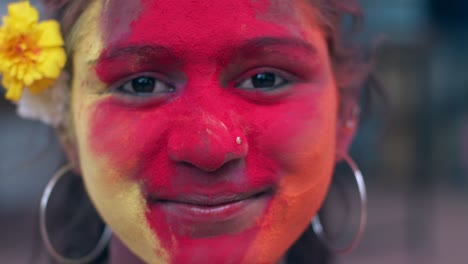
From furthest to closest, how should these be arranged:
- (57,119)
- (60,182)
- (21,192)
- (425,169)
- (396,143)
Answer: (396,143), (21,192), (425,169), (60,182), (57,119)

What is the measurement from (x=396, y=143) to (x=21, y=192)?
4.68 m

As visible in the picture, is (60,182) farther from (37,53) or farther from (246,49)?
(246,49)

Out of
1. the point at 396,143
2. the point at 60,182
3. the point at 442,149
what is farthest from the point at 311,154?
the point at 442,149

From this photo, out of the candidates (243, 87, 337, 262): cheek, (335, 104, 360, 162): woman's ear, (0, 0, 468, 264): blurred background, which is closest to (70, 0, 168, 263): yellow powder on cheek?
(243, 87, 337, 262): cheek

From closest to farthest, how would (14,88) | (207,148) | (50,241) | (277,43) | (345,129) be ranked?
1. (207,148)
2. (277,43)
3. (14,88)
4. (345,129)
5. (50,241)

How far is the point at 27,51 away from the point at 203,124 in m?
0.52

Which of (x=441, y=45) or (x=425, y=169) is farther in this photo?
(x=441, y=45)

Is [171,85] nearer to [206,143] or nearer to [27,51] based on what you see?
[206,143]

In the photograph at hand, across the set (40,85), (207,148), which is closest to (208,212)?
(207,148)

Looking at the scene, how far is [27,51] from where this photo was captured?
1.47 meters

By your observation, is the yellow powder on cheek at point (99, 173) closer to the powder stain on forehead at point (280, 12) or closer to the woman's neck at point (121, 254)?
the woman's neck at point (121, 254)

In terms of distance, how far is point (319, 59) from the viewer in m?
1.46

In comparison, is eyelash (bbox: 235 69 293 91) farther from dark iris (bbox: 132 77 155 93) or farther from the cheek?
dark iris (bbox: 132 77 155 93)

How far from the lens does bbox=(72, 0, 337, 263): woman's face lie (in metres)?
1.30
